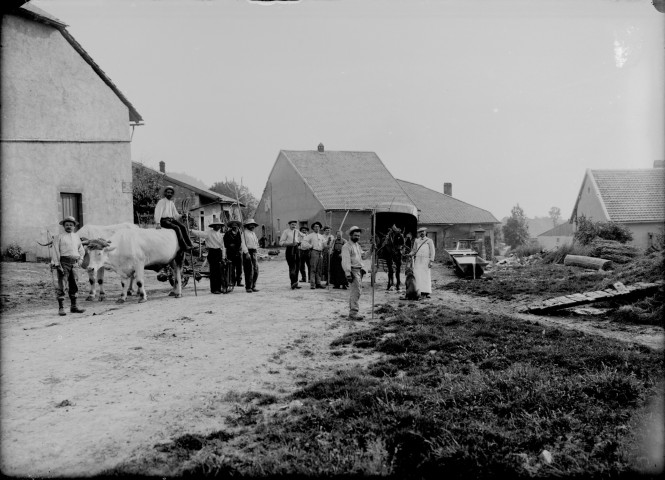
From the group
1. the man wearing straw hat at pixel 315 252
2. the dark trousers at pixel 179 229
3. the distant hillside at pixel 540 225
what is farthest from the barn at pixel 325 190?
the distant hillside at pixel 540 225

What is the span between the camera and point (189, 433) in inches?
143

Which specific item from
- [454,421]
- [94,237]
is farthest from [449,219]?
[454,421]

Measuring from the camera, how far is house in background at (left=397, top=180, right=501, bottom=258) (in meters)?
34.2

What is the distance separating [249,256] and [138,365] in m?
6.54

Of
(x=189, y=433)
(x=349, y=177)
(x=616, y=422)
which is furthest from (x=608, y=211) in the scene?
(x=189, y=433)

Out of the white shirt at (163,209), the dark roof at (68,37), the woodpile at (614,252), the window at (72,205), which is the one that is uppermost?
the dark roof at (68,37)

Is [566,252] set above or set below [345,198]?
below

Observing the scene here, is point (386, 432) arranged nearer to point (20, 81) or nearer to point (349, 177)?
point (20, 81)

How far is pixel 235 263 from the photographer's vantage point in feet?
40.3

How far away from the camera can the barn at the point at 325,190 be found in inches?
1148

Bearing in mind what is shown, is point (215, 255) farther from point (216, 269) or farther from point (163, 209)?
point (163, 209)

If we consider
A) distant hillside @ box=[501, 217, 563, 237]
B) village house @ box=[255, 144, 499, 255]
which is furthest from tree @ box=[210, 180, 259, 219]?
distant hillside @ box=[501, 217, 563, 237]

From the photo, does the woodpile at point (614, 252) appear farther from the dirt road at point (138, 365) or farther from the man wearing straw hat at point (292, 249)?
the man wearing straw hat at point (292, 249)

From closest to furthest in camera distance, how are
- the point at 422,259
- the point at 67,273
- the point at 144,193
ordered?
the point at 67,273
the point at 422,259
the point at 144,193
